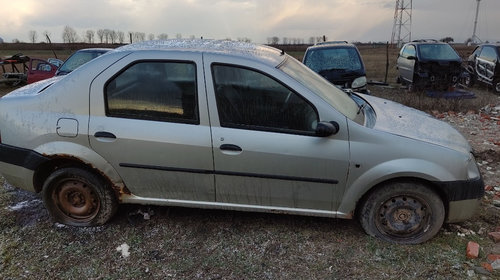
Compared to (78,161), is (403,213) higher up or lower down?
lower down

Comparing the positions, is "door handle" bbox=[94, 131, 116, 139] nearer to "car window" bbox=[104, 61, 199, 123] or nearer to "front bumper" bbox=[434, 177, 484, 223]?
"car window" bbox=[104, 61, 199, 123]

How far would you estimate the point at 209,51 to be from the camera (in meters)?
3.15

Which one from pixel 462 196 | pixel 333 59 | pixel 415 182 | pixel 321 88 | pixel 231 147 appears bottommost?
pixel 462 196

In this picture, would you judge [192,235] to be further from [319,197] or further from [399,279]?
[399,279]

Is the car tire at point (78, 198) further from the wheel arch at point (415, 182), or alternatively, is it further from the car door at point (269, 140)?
the wheel arch at point (415, 182)

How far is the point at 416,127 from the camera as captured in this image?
129 inches

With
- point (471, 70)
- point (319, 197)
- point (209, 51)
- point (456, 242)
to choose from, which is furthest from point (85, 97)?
point (471, 70)

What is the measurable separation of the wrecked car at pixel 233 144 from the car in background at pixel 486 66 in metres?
10.6

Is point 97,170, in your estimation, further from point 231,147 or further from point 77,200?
point 231,147

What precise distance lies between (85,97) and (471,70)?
1408 cm

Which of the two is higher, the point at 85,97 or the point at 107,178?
the point at 85,97

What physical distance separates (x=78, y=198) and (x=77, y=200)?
0.03 m

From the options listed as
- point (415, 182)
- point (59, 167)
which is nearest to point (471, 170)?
point (415, 182)

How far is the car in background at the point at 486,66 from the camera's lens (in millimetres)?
11688
